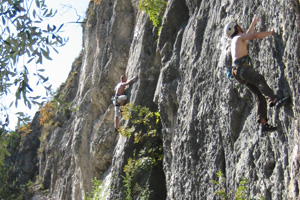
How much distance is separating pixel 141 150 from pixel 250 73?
5.60m

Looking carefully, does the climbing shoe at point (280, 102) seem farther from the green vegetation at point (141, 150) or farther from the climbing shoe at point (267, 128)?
the green vegetation at point (141, 150)

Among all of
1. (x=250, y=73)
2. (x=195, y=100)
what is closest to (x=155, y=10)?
(x=195, y=100)

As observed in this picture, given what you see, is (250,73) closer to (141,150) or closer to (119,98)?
(141,150)

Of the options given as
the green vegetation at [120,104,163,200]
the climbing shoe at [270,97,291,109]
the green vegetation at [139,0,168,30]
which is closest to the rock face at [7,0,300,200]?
the climbing shoe at [270,97,291,109]

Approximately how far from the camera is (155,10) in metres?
12.9

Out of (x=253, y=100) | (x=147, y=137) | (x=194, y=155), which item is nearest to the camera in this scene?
(x=253, y=100)

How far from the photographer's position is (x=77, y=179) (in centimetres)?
1620

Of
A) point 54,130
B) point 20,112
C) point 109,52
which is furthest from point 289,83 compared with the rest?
point 54,130

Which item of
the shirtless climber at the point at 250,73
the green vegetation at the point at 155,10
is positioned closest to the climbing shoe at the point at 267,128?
the shirtless climber at the point at 250,73

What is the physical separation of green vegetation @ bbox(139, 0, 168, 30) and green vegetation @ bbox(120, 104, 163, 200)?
2.30m

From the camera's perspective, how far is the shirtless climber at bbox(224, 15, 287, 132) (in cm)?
695

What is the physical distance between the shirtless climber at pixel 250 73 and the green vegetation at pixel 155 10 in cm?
522

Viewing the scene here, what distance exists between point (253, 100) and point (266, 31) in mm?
1148

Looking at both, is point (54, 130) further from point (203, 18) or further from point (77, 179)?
point (203, 18)
